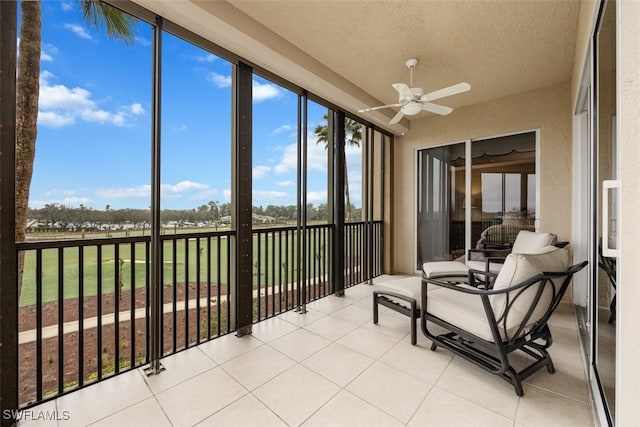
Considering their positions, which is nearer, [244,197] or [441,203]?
[244,197]

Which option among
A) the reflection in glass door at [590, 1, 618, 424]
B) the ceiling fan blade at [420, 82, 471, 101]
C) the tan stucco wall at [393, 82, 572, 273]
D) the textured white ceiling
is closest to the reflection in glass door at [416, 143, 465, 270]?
the tan stucco wall at [393, 82, 572, 273]

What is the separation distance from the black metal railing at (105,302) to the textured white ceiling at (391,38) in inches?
69.7

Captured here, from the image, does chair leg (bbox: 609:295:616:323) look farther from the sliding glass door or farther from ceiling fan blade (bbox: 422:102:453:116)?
the sliding glass door

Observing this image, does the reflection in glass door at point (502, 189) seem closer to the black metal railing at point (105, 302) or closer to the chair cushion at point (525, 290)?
the chair cushion at point (525, 290)

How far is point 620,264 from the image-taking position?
3.54 ft

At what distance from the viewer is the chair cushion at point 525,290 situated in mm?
1770

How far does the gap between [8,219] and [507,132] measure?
17.6ft

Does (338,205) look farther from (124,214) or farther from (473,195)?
(124,214)

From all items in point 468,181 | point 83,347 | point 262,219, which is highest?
point 468,181

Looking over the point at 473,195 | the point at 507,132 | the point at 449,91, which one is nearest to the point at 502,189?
the point at 473,195

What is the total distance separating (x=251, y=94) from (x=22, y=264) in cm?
216

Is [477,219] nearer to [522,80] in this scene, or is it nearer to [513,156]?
[513,156]

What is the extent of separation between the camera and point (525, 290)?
5.89ft

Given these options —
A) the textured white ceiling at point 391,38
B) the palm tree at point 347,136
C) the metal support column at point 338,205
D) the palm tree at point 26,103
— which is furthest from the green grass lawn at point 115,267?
the textured white ceiling at point 391,38
